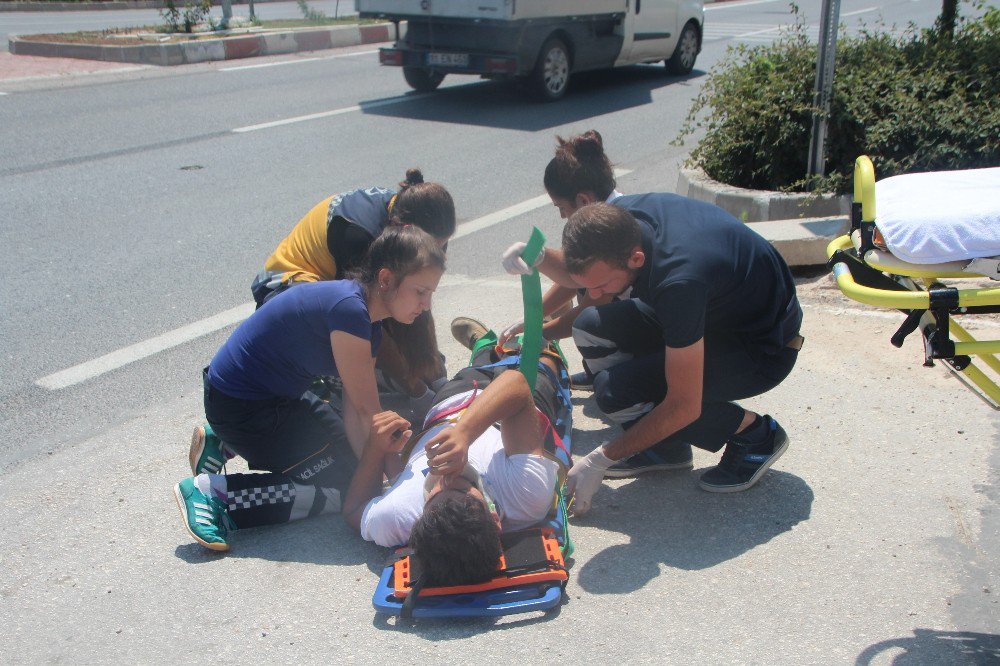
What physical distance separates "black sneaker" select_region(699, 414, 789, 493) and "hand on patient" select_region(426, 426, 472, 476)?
1040mm

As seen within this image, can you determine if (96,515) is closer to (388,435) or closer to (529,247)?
(388,435)

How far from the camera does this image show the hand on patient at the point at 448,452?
9.24 ft

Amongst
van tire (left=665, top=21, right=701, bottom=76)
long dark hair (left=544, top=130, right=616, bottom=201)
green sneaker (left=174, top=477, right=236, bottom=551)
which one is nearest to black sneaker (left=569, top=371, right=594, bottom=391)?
long dark hair (left=544, top=130, right=616, bottom=201)

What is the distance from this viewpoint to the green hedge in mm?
5617

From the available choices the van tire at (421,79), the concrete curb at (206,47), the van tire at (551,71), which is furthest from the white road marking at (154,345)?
the concrete curb at (206,47)

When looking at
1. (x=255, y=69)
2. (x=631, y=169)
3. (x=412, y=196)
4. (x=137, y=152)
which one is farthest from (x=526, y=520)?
(x=255, y=69)

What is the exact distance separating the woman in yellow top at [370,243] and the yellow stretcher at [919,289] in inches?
62.7

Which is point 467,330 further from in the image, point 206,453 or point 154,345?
point 154,345

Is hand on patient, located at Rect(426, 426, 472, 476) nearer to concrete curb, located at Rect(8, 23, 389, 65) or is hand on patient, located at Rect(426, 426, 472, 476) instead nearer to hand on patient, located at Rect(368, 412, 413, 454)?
hand on patient, located at Rect(368, 412, 413, 454)

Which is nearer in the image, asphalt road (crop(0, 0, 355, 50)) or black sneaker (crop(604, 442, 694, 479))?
black sneaker (crop(604, 442, 694, 479))

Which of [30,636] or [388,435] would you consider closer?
[30,636]

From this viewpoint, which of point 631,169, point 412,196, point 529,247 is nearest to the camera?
point 529,247

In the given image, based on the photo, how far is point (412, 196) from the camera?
12.0 ft

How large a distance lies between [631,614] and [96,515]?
1.92 m
